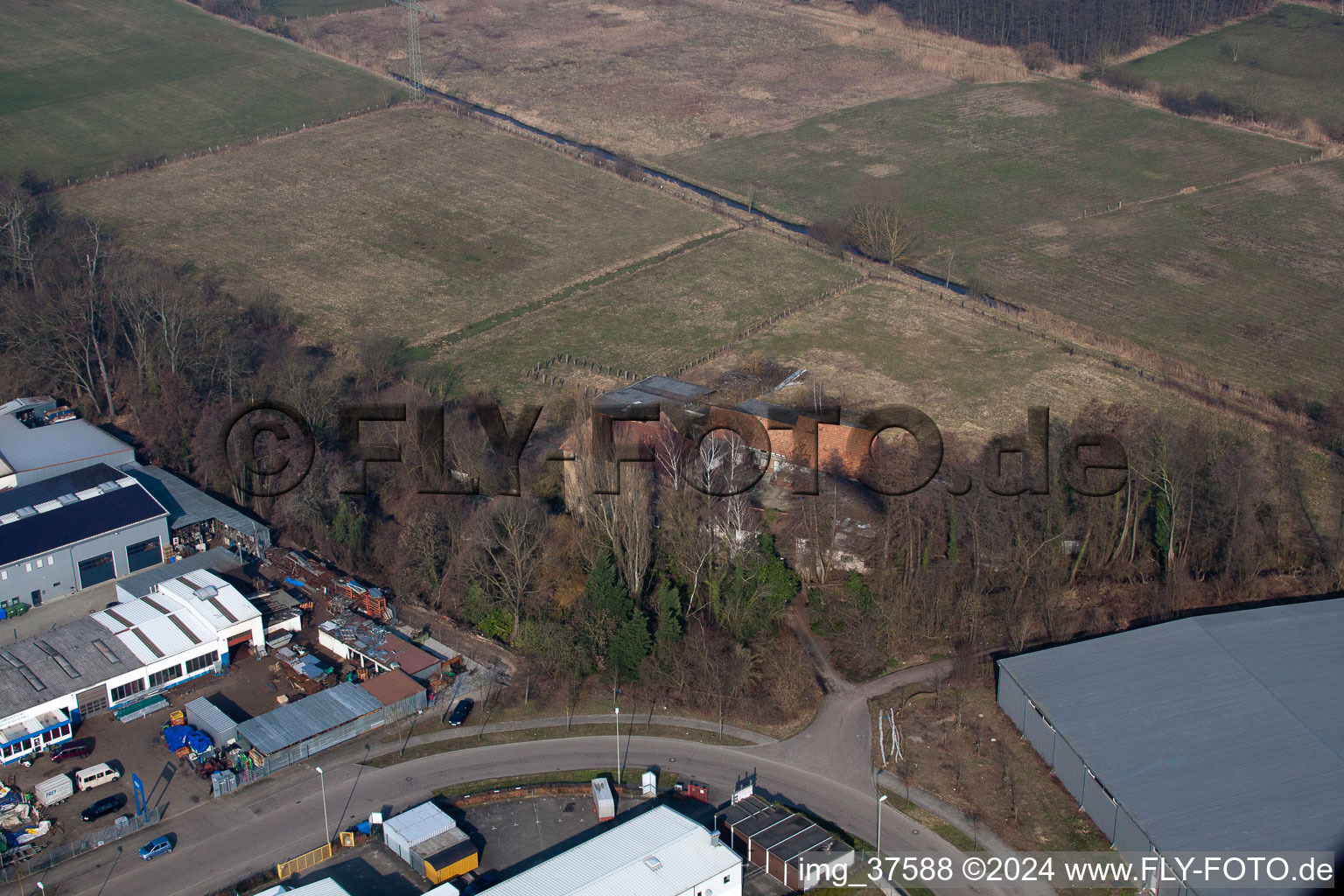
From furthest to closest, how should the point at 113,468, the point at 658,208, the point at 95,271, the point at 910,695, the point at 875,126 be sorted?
1. the point at 875,126
2. the point at 658,208
3. the point at 95,271
4. the point at 113,468
5. the point at 910,695

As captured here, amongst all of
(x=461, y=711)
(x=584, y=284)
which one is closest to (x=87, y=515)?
(x=461, y=711)

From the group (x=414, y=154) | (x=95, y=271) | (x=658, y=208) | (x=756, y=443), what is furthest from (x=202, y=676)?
(x=414, y=154)

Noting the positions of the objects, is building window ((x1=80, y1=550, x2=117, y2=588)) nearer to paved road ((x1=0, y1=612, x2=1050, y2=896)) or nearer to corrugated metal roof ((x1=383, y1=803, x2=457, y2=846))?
paved road ((x1=0, y1=612, x2=1050, y2=896))

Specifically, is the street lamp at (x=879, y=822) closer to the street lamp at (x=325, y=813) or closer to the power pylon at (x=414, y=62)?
the street lamp at (x=325, y=813)

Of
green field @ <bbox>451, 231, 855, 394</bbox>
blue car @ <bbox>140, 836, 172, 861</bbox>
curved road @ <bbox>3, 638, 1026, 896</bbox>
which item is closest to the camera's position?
curved road @ <bbox>3, 638, 1026, 896</bbox>

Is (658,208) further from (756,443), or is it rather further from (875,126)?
(756,443)

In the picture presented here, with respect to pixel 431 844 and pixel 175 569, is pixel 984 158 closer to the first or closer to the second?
pixel 175 569

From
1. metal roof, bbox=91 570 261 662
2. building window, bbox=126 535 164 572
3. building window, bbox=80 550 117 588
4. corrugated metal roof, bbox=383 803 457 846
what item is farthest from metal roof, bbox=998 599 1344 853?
building window, bbox=80 550 117 588
